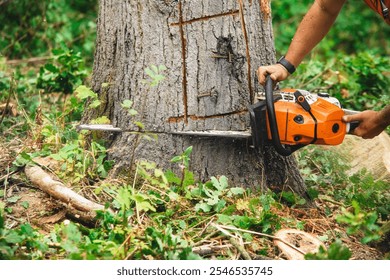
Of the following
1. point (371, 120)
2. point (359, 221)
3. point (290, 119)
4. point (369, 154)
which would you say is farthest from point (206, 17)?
point (369, 154)

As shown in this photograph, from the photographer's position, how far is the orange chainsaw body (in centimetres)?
308

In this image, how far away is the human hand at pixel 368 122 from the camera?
3195mm

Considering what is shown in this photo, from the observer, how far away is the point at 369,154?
4.18 m

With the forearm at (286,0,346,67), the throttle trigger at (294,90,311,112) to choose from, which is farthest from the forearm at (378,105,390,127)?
the forearm at (286,0,346,67)

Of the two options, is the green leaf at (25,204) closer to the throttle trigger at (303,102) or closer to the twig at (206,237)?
the twig at (206,237)

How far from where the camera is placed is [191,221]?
308cm

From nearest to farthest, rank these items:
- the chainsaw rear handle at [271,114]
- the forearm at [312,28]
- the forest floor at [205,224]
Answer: the forest floor at [205,224]
the chainsaw rear handle at [271,114]
the forearm at [312,28]

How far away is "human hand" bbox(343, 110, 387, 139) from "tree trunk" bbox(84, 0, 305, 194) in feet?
1.86

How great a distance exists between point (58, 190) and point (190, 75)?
951 mm

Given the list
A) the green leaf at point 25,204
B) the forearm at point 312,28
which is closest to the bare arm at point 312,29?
the forearm at point 312,28

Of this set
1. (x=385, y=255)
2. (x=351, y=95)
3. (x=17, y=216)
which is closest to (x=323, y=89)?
(x=351, y=95)

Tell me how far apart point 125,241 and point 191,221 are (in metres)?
0.52

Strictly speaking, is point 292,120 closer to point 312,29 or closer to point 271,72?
point 271,72

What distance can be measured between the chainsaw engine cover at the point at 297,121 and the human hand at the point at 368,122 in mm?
116
